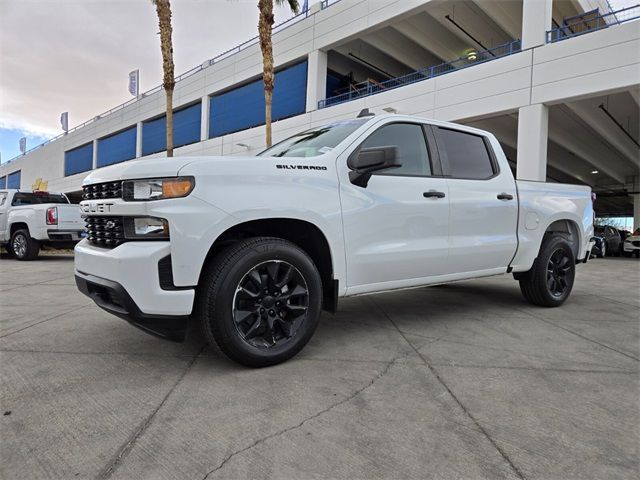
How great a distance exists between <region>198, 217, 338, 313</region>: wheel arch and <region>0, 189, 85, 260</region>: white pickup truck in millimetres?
8484

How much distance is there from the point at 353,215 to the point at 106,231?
1778 mm

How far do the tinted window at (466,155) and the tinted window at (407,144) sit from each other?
11.1 inches

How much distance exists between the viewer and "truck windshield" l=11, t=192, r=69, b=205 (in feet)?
35.6

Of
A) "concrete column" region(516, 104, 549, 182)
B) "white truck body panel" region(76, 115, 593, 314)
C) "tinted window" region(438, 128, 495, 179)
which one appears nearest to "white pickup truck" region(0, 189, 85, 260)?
"white truck body panel" region(76, 115, 593, 314)

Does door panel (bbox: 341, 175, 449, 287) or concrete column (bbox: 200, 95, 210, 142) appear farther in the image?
concrete column (bbox: 200, 95, 210, 142)

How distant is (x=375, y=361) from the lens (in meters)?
2.93

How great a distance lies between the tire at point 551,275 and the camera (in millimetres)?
4605

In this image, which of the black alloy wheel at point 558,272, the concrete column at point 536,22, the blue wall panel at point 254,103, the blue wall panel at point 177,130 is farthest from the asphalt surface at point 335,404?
the blue wall panel at point 177,130

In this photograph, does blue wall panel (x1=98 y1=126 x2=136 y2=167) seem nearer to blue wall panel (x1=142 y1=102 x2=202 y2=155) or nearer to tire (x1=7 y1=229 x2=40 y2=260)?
blue wall panel (x1=142 y1=102 x2=202 y2=155)

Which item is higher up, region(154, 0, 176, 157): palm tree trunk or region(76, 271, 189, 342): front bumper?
region(154, 0, 176, 157): palm tree trunk

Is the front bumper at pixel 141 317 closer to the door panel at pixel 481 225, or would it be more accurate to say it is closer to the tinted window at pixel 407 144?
the tinted window at pixel 407 144

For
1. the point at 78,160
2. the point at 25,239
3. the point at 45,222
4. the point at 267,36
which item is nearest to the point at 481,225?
the point at 45,222

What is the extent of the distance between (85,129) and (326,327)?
46.5m

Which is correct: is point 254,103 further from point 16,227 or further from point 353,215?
point 353,215
